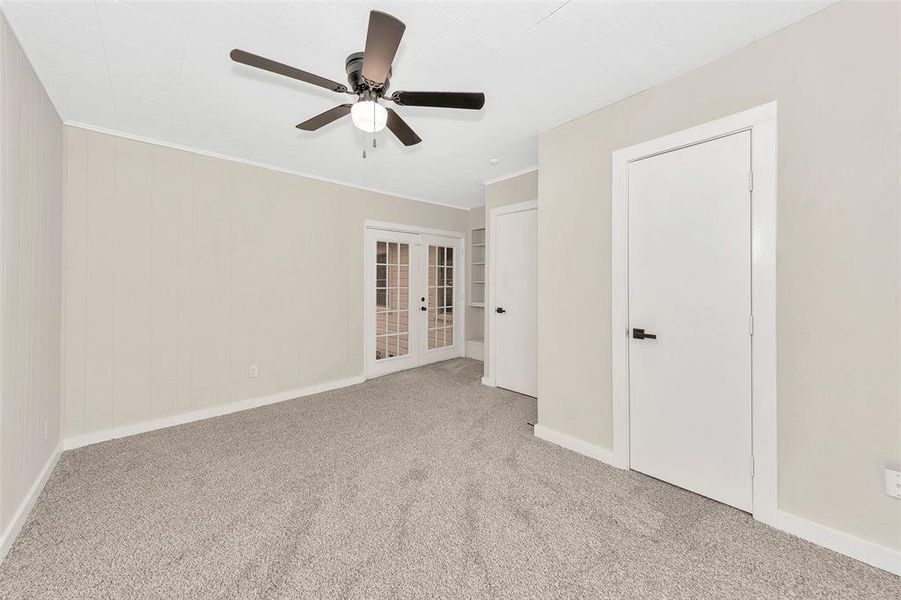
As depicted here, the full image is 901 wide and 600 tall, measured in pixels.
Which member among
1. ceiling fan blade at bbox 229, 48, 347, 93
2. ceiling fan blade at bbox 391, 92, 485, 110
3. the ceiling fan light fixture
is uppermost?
ceiling fan blade at bbox 229, 48, 347, 93

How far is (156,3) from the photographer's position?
155cm

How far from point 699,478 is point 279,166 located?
4317 mm

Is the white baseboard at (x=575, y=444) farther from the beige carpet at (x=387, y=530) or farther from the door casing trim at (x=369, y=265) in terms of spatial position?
the door casing trim at (x=369, y=265)

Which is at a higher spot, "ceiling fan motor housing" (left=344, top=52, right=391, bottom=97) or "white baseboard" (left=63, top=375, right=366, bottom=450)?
"ceiling fan motor housing" (left=344, top=52, right=391, bottom=97)

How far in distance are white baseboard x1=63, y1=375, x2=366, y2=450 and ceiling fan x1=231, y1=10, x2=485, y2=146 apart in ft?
9.28

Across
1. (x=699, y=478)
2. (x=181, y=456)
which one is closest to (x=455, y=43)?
(x=699, y=478)

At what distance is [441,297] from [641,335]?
3496mm

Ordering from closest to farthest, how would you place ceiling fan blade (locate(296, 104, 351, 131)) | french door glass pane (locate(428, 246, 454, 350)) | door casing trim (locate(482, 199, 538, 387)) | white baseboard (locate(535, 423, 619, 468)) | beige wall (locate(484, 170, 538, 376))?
1. ceiling fan blade (locate(296, 104, 351, 131))
2. white baseboard (locate(535, 423, 619, 468))
3. beige wall (locate(484, 170, 538, 376))
4. door casing trim (locate(482, 199, 538, 387))
5. french door glass pane (locate(428, 246, 454, 350))

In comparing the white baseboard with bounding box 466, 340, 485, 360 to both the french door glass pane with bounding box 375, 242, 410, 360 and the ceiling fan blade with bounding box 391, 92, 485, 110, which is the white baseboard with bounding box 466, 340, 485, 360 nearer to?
the french door glass pane with bounding box 375, 242, 410, 360

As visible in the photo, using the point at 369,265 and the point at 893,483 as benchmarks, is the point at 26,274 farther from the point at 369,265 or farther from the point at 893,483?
the point at 893,483

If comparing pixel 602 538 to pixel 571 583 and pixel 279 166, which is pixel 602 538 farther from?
pixel 279 166

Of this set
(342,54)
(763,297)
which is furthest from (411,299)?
(763,297)

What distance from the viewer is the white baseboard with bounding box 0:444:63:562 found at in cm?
158

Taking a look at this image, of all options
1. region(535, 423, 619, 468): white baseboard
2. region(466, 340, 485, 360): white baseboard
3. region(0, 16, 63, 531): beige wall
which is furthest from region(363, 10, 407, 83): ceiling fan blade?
region(466, 340, 485, 360): white baseboard
